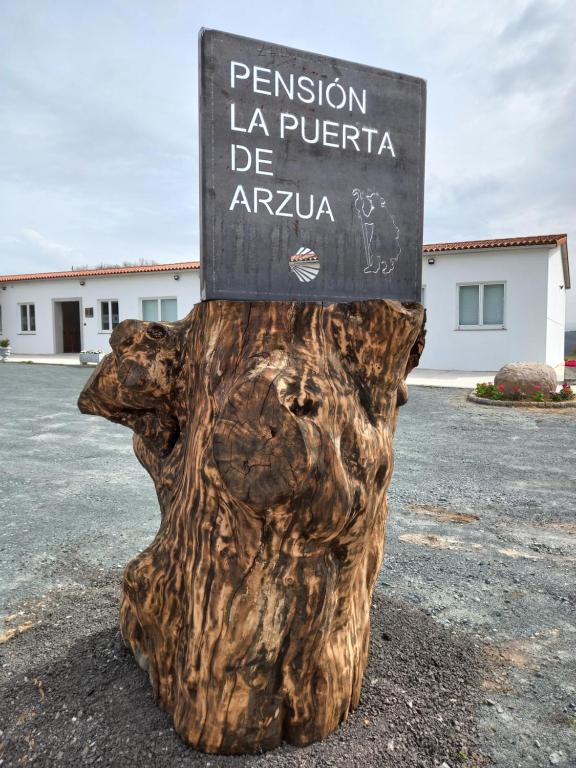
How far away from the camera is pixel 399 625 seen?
2.65m

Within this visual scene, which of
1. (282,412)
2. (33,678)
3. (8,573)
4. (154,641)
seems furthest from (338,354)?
(8,573)

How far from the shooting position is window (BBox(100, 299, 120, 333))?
2059 cm

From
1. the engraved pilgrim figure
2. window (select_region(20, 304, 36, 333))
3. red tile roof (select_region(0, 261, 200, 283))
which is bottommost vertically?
the engraved pilgrim figure

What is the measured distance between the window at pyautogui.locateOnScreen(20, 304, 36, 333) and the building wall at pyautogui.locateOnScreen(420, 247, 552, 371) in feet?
51.5

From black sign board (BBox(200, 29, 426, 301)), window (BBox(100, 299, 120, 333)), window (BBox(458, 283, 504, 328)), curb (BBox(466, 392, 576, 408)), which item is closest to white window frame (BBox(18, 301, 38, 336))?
window (BBox(100, 299, 120, 333))

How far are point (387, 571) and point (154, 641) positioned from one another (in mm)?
1678

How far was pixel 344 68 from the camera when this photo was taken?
6.51 ft

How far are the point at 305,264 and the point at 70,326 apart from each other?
930 inches

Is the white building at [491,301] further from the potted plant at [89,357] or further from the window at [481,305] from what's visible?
the potted plant at [89,357]

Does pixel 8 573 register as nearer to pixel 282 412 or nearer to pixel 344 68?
pixel 282 412

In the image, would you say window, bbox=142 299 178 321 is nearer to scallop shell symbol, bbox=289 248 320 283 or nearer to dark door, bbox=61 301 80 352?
dark door, bbox=61 301 80 352

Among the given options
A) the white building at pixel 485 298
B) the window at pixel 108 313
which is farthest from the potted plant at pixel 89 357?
the window at pixel 108 313

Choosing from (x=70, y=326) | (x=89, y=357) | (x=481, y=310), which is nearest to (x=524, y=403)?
(x=481, y=310)

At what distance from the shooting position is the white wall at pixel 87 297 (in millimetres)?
19344
